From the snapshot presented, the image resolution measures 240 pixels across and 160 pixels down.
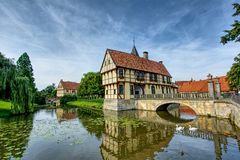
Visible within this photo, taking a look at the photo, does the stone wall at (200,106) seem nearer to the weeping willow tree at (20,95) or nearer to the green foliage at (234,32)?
the green foliage at (234,32)

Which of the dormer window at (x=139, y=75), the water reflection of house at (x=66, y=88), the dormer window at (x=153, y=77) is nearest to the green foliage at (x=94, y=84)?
the dormer window at (x=153, y=77)

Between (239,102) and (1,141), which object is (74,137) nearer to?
(1,141)

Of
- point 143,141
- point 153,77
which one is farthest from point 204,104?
point 153,77

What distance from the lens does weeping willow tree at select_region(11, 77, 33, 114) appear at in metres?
22.5

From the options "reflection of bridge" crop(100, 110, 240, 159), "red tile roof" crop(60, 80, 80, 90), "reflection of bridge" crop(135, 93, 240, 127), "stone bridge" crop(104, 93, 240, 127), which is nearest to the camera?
"reflection of bridge" crop(100, 110, 240, 159)

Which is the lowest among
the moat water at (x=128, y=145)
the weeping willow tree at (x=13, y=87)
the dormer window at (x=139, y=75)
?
the moat water at (x=128, y=145)

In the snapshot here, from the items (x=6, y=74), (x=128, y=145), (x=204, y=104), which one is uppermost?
(x=6, y=74)

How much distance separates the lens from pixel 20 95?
23.0 metres

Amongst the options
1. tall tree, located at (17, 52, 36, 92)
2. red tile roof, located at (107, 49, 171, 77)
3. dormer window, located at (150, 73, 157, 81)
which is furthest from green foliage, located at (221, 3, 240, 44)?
tall tree, located at (17, 52, 36, 92)

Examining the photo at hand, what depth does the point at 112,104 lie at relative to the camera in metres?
26.8

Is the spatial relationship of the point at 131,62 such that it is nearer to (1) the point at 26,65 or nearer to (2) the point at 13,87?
(2) the point at 13,87

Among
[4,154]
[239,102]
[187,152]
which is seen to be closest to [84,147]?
[4,154]

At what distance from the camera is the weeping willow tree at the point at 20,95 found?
22500 mm

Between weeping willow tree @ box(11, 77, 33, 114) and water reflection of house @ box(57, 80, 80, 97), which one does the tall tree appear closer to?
weeping willow tree @ box(11, 77, 33, 114)
